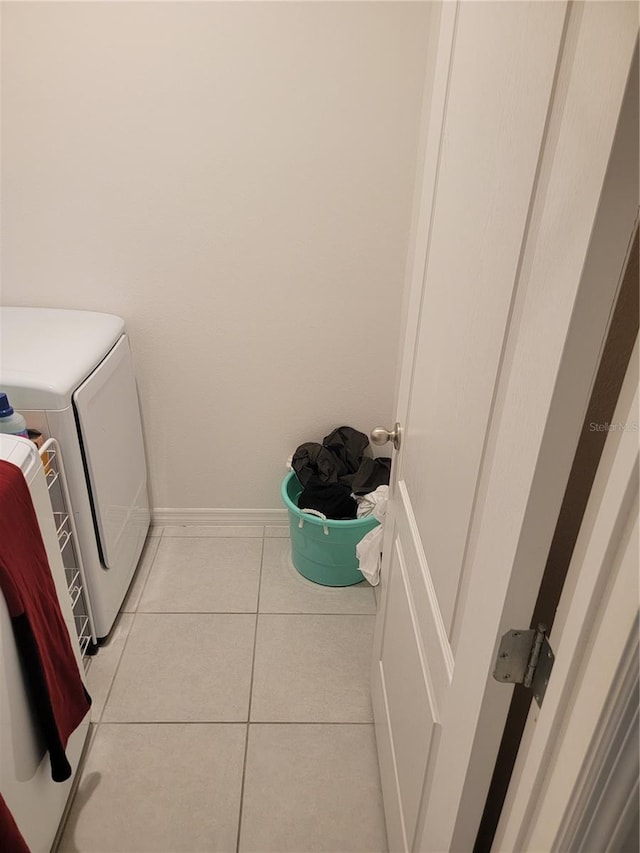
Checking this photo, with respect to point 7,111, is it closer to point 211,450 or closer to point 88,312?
point 88,312

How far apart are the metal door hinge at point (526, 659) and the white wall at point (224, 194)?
1557 millimetres

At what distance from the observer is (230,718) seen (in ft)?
5.32

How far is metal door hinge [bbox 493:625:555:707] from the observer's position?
61cm

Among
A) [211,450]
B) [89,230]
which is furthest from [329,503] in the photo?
[89,230]

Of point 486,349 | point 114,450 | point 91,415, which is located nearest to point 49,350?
point 91,415

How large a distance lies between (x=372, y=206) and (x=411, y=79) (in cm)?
38

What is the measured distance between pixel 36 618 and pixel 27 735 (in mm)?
230

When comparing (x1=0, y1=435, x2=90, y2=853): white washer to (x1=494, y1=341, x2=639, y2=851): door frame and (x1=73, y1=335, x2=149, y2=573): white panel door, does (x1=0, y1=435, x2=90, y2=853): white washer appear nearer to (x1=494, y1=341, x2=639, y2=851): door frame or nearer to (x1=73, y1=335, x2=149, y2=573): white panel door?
(x1=73, y1=335, x2=149, y2=573): white panel door

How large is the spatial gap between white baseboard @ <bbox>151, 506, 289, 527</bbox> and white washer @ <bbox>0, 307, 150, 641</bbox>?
0.28 metres

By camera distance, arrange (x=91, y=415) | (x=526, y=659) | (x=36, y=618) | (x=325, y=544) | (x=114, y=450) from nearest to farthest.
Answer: (x=526, y=659) → (x=36, y=618) → (x=91, y=415) → (x=114, y=450) → (x=325, y=544)

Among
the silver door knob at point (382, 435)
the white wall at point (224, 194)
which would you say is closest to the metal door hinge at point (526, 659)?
the silver door knob at point (382, 435)

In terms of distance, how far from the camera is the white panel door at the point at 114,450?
1.59 m

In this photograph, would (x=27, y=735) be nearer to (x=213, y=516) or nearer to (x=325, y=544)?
(x=325, y=544)

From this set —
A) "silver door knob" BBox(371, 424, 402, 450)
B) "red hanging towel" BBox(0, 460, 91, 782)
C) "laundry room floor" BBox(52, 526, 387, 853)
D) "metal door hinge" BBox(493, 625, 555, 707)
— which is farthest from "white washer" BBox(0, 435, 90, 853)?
"metal door hinge" BBox(493, 625, 555, 707)
